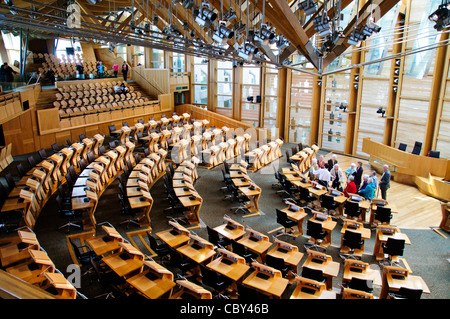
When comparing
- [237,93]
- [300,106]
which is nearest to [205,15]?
[300,106]

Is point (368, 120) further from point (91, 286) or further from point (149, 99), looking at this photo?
point (91, 286)

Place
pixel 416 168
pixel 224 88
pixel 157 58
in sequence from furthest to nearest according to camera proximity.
Answer: pixel 157 58, pixel 224 88, pixel 416 168

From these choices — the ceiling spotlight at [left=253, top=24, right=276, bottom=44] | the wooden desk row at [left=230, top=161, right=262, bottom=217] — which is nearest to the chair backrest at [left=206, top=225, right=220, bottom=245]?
the wooden desk row at [left=230, top=161, right=262, bottom=217]

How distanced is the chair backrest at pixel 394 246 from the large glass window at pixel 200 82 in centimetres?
1799

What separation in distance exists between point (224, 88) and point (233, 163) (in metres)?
9.40

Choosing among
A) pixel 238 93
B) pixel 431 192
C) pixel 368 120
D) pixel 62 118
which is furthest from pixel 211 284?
pixel 238 93

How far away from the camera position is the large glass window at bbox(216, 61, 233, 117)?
23.1 metres

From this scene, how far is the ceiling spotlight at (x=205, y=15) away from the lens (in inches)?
330

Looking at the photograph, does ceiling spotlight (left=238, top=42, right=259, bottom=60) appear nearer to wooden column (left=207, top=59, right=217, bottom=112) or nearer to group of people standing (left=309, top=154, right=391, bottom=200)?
group of people standing (left=309, top=154, right=391, bottom=200)

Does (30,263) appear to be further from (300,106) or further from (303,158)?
(300,106)

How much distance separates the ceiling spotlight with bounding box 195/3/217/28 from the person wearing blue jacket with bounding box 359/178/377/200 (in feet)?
22.5

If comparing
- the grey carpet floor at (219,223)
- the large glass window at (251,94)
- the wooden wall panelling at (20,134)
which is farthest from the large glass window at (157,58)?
the grey carpet floor at (219,223)

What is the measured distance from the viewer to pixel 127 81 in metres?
23.2

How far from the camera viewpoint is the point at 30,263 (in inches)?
271
